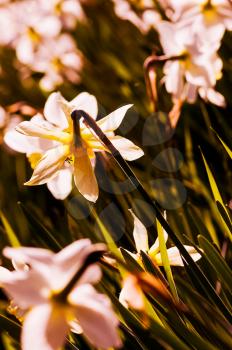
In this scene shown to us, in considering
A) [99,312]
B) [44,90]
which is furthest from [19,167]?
[99,312]

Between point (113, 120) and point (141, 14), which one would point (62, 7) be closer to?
point (141, 14)

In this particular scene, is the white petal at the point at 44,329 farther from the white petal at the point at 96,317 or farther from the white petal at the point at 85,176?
the white petal at the point at 85,176

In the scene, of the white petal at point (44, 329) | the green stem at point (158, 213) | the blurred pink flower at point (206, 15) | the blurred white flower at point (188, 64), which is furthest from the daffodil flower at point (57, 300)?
the blurred pink flower at point (206, 15)

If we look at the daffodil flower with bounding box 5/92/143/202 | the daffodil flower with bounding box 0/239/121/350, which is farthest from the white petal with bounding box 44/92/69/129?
the daffodil flower with bounding box 0/239/121/350

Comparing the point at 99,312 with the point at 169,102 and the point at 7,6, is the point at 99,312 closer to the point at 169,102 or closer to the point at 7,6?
the point at 169,102

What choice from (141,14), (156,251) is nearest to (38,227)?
(156,251)

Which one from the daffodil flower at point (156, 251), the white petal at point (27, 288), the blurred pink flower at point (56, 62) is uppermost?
the white petal at point (27, 288)
